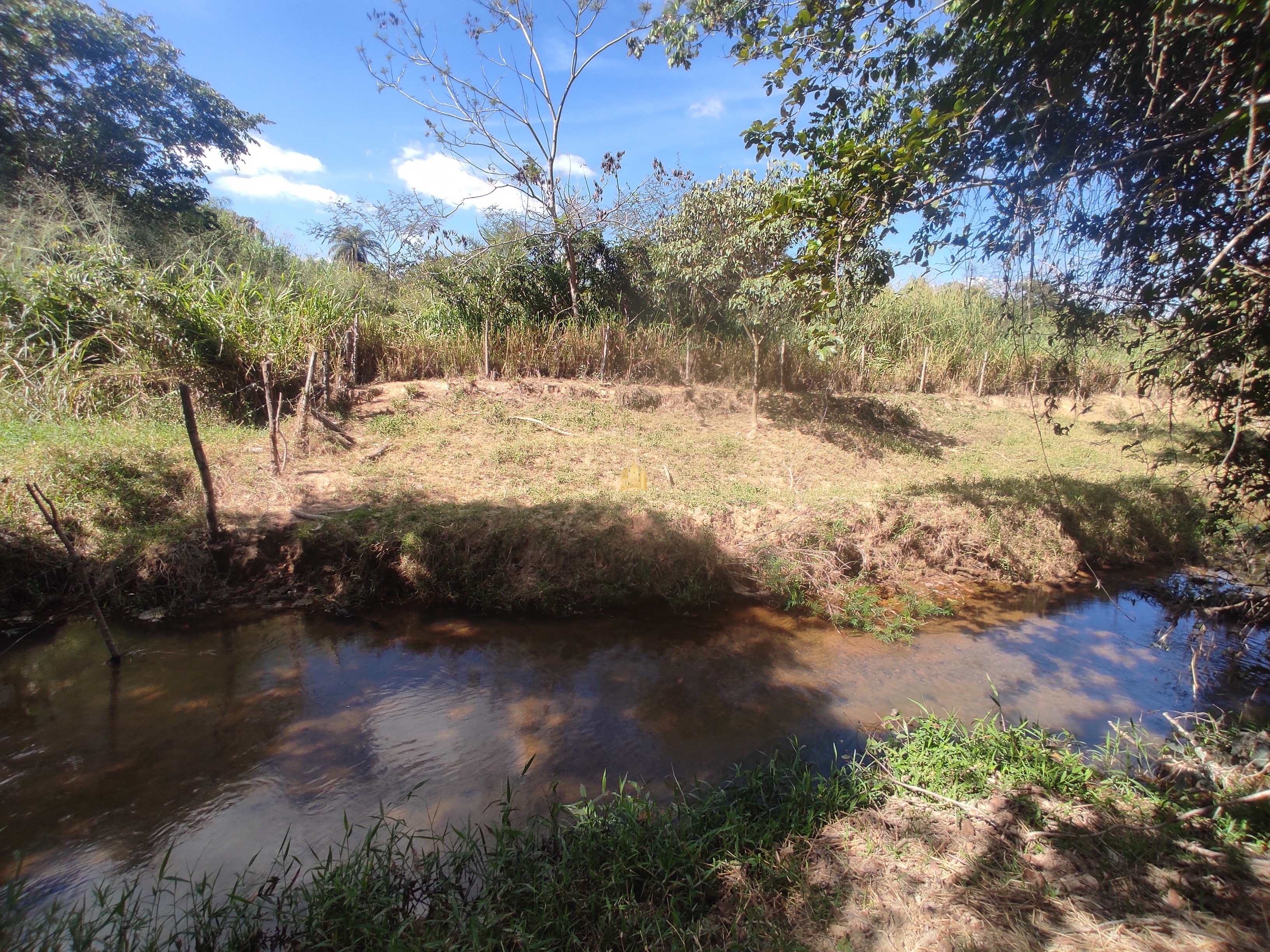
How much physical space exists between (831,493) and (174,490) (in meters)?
6.98

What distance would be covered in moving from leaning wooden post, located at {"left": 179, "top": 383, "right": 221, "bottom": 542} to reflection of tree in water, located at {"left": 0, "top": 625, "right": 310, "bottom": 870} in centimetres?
104

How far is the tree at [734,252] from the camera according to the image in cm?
901

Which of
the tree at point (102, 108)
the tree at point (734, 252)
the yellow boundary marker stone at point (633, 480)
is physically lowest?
the yellow boundary marker stone at point (633, 480)

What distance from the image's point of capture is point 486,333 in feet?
32.6

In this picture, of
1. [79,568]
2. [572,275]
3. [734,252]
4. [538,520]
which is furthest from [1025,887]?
[572,275]

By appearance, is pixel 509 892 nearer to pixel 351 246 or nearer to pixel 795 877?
pixel 795 877

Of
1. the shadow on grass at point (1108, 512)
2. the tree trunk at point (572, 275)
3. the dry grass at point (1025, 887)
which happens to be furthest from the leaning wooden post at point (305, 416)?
the shadow on grass at point (1108, 512)

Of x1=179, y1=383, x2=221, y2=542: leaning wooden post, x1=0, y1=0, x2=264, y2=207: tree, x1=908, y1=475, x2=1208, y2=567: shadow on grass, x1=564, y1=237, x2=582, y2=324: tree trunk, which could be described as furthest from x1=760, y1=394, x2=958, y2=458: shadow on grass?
x1=0, y1=0, x2=264, y2=207: tree

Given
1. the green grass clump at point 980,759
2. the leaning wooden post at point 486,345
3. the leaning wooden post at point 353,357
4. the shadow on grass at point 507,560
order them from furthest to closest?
the leaning wooden post at point 486,345, the leaning wooden post at point 353,357, the shadow on grass at point 507,560, the green grass clump at point 980,759

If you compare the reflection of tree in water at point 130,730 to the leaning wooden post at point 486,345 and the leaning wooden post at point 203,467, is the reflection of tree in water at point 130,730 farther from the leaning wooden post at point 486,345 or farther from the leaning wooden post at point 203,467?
the leaning wooden post at point 486,345

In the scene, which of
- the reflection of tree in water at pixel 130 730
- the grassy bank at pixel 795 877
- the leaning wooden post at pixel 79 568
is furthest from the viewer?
the leaning wooden post at pixel 79 568

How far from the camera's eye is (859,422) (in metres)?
11.1

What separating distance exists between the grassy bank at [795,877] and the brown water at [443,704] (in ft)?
1.14

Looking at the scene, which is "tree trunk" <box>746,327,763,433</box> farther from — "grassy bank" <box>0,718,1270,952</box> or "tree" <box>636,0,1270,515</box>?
"grassy bank" <box>0,718,1270,952</box>
